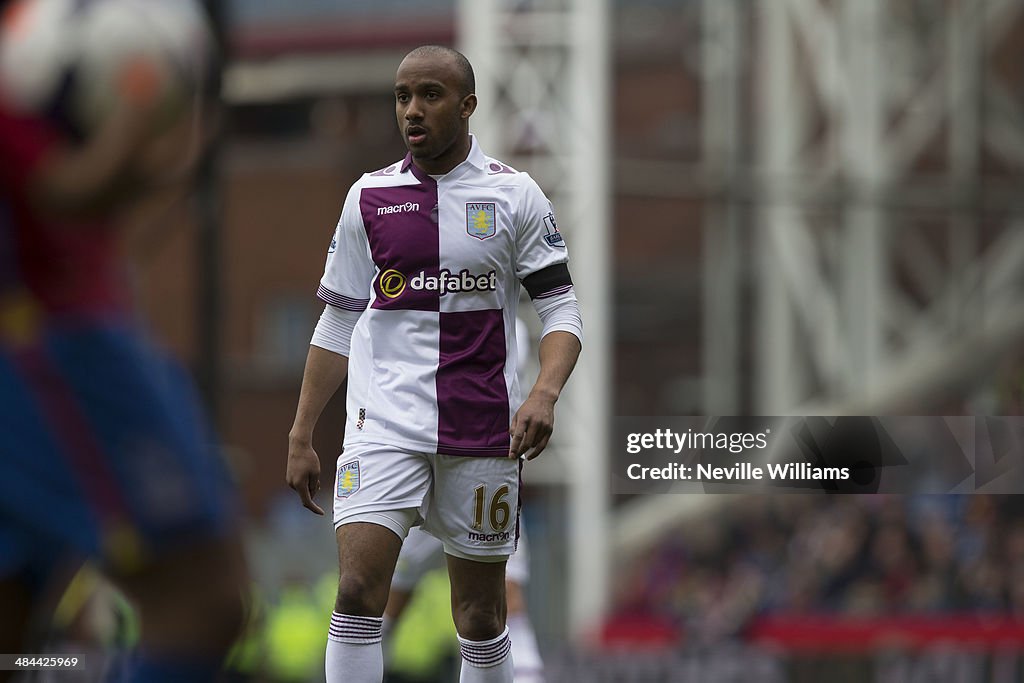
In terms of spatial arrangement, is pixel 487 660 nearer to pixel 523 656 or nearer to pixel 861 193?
pixel 523 656

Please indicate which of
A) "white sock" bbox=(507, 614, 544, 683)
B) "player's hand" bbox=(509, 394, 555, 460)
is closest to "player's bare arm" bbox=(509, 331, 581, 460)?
"player's hand" bbox=(509, 394, 555, 460)

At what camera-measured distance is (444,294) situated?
5840 mm

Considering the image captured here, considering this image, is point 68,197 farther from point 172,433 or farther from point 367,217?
point 367,217

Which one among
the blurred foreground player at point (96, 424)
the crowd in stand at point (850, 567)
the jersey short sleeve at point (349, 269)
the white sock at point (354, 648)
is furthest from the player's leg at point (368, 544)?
the crowd in stand at point (850, 567)

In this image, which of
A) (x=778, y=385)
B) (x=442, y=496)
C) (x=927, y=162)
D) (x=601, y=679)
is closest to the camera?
(x=442, y=496)

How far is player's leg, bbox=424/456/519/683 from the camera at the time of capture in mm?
5832

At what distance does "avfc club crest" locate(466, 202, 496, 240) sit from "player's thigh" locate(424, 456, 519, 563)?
0.73 m

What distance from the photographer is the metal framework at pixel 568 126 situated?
14.1 meters

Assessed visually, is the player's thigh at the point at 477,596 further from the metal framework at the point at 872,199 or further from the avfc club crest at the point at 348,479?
the metal framework at the point at 872,199

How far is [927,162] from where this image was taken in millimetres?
28844

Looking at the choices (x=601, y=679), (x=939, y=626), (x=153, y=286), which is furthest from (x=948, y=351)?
(x=153, y=286)

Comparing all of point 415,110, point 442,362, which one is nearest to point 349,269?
point 442,362

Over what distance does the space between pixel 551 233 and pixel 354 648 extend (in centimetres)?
150

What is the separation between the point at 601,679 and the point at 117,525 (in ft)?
35.5
